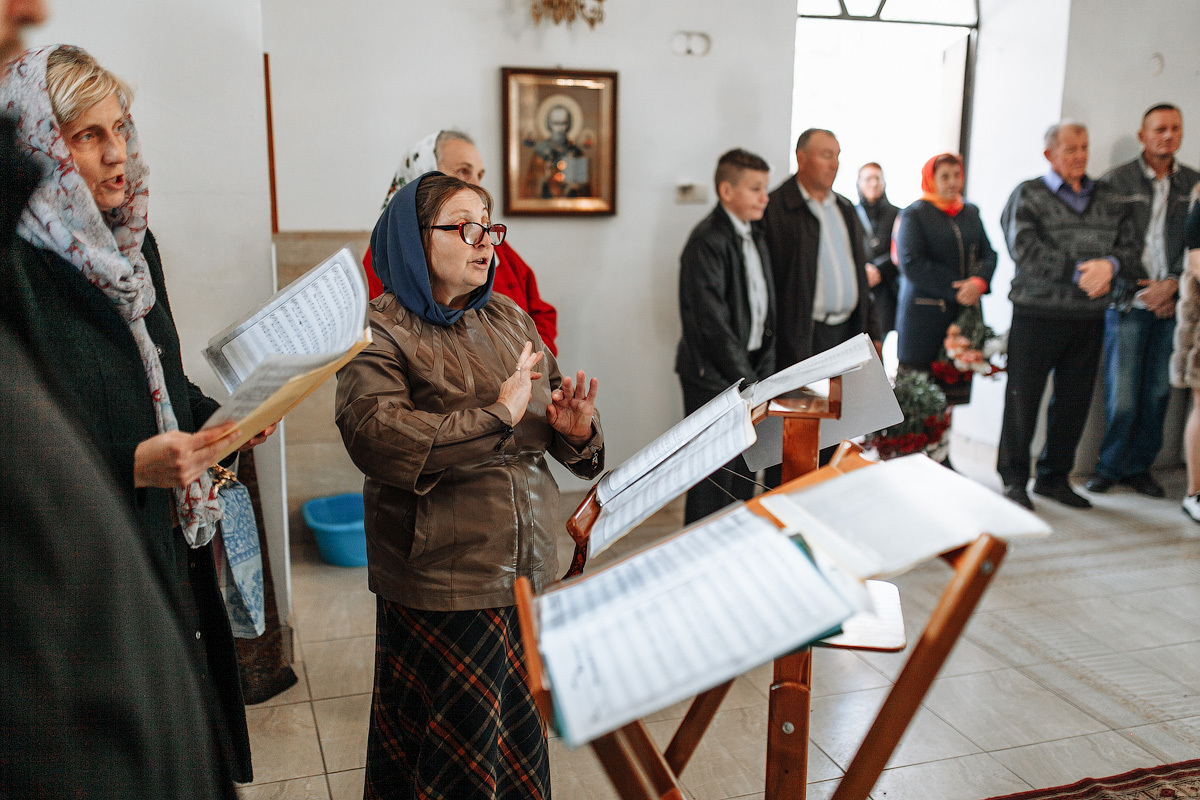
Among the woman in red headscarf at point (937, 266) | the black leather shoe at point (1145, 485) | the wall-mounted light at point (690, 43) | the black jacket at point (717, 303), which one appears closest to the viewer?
the black jacket at point (717, 303)

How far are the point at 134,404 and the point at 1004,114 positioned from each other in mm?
5191

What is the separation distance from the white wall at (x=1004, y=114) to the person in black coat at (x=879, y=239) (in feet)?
2.06

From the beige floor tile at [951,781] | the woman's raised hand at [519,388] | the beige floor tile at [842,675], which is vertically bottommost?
the beige floor tile at [842,675]

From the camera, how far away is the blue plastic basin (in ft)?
12.3

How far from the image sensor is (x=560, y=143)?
14.0 ft

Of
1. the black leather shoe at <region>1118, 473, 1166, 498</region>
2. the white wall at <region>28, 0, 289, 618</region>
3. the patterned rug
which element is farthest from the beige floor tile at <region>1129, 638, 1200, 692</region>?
the white wall at <region>28, 0, 289, 618</region>

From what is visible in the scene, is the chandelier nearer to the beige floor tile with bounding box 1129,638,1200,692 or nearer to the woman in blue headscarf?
the woman in blue headscarf

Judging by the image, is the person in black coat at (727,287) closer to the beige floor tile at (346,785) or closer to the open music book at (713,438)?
the beige floor tile at (346,785)

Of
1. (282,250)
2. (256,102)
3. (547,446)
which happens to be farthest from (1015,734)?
(282,250)

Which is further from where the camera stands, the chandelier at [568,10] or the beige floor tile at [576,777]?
the chandelier at [568,10]

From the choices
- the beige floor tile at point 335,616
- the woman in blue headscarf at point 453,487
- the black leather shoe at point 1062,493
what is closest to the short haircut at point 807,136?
the black leather shoe at point 1062,493

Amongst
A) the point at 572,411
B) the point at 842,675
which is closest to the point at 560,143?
the point at 842,675

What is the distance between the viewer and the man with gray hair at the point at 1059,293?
14.8 ft

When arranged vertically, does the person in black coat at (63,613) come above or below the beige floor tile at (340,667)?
above
